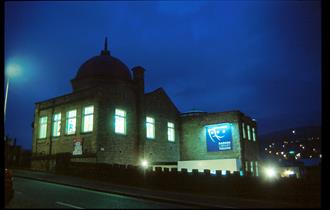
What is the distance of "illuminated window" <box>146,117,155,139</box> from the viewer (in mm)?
31766

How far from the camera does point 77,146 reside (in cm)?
2720

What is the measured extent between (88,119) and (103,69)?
7610 mm

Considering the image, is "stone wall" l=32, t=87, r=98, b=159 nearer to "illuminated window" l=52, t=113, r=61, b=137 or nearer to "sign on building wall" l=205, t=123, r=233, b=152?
"illuminated window" l=52, t=113, r=61, b=137

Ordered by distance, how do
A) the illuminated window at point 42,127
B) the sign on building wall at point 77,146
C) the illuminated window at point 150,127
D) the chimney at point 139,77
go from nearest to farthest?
the sign on building wall at point 77,146 → the chimney at point 139,77 → the illuminated window at point 42,127 → the illuminated window at point 150,127

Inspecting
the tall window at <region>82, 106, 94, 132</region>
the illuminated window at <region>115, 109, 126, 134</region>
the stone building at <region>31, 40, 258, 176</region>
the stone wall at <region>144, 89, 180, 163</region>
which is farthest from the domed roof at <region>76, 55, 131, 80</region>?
the tall window at <region>82, 106, 94, 132</region>

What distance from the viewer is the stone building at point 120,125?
1059 inches

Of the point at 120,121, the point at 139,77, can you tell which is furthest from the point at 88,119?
the point at 139,77

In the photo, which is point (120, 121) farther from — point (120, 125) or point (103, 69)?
point (103, 69)

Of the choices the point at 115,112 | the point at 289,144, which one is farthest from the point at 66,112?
the point at 289,144

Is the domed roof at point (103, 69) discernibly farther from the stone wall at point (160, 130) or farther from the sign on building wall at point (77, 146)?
the sign on building wall at point (77, 146)

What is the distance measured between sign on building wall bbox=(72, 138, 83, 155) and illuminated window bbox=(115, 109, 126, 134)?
11.3ft

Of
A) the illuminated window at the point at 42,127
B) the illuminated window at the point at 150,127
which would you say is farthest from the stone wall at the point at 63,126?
the illuminated window at the point at 150,127

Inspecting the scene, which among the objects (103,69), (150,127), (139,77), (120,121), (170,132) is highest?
(103,69)

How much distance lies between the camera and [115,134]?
27.5m
